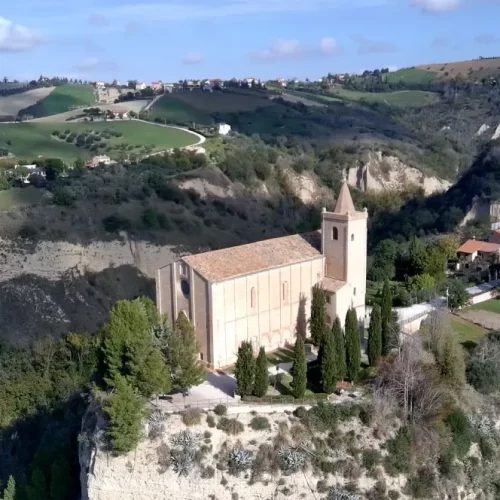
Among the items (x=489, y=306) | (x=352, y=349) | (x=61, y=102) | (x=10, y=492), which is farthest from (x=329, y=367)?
(x=61, y=102)

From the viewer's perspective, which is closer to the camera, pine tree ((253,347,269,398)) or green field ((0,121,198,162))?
pine tree ((253,347,269,398))

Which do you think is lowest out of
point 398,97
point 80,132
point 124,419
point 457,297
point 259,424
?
point 259,424

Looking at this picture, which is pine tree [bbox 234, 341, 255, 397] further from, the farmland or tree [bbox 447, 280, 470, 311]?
the farmland

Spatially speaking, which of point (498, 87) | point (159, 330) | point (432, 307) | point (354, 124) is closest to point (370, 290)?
point (432, 307)

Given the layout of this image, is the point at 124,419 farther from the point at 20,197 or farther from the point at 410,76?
the point at 410,76

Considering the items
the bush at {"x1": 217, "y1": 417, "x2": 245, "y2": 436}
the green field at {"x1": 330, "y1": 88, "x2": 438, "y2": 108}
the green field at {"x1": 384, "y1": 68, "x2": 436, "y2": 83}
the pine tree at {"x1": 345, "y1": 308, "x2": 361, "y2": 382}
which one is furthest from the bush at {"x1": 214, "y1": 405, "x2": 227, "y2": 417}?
the green field at {"x1": 384, "y1": 68, "x2": 436, "y2": 83}

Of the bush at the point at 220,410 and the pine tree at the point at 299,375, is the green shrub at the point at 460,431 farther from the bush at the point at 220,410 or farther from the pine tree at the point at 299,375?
the bush at the point at 220,410

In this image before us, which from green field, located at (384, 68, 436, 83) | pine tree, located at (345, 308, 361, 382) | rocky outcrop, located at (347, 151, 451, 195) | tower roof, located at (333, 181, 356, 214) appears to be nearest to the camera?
pine tree, located at (345, 308, 361, 382)
